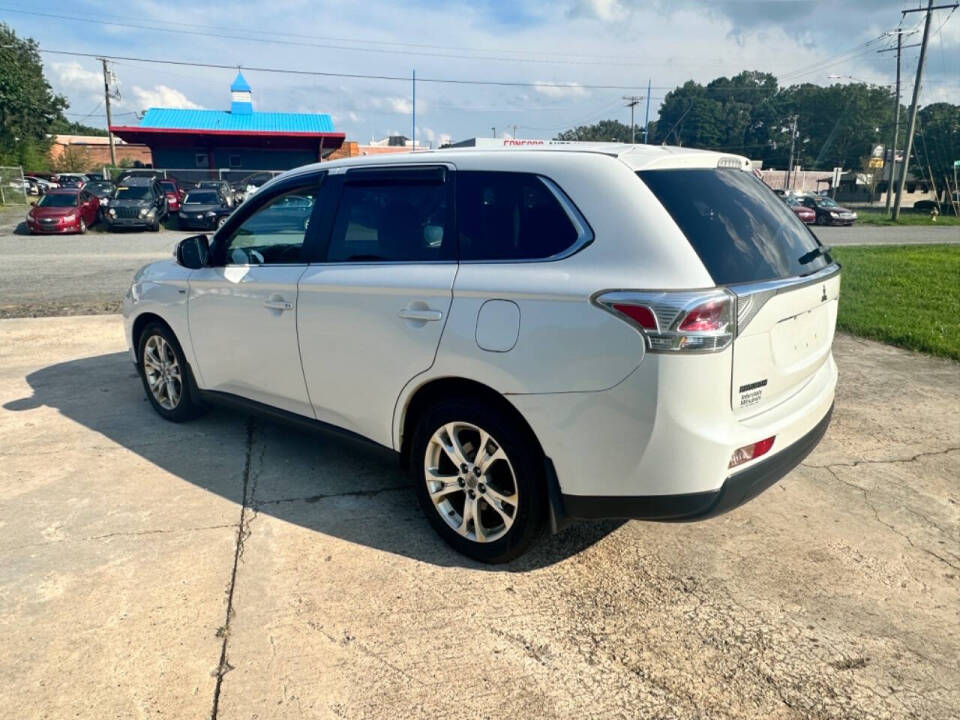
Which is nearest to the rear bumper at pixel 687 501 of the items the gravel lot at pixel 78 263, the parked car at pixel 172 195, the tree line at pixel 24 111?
the gravel lot at pixel 78 263

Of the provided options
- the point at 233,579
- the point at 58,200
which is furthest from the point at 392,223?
the point at 58,200

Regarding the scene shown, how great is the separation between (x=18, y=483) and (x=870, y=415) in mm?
5783

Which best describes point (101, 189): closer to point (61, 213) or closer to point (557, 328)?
point (61, 213)

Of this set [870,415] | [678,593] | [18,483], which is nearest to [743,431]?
[678,593]

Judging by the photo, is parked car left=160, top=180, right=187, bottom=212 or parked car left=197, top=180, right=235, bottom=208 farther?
parked car left=160, top=180, right=187, bottom=212

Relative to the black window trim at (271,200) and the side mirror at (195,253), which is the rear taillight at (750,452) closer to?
the black window trim at (271,200)

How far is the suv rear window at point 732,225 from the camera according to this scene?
2725 millimetres

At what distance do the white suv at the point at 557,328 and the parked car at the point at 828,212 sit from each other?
3488 cm

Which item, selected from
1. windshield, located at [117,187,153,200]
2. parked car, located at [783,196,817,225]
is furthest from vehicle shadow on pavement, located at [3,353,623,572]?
parked car, located at [783,196,817,225]

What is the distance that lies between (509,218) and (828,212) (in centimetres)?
3614

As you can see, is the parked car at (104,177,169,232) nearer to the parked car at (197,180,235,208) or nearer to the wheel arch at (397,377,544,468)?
the parked car at (197,180,235,208)

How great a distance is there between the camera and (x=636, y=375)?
2574 mm

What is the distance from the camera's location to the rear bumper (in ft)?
8.86

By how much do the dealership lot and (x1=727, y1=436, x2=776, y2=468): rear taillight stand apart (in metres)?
0.68
